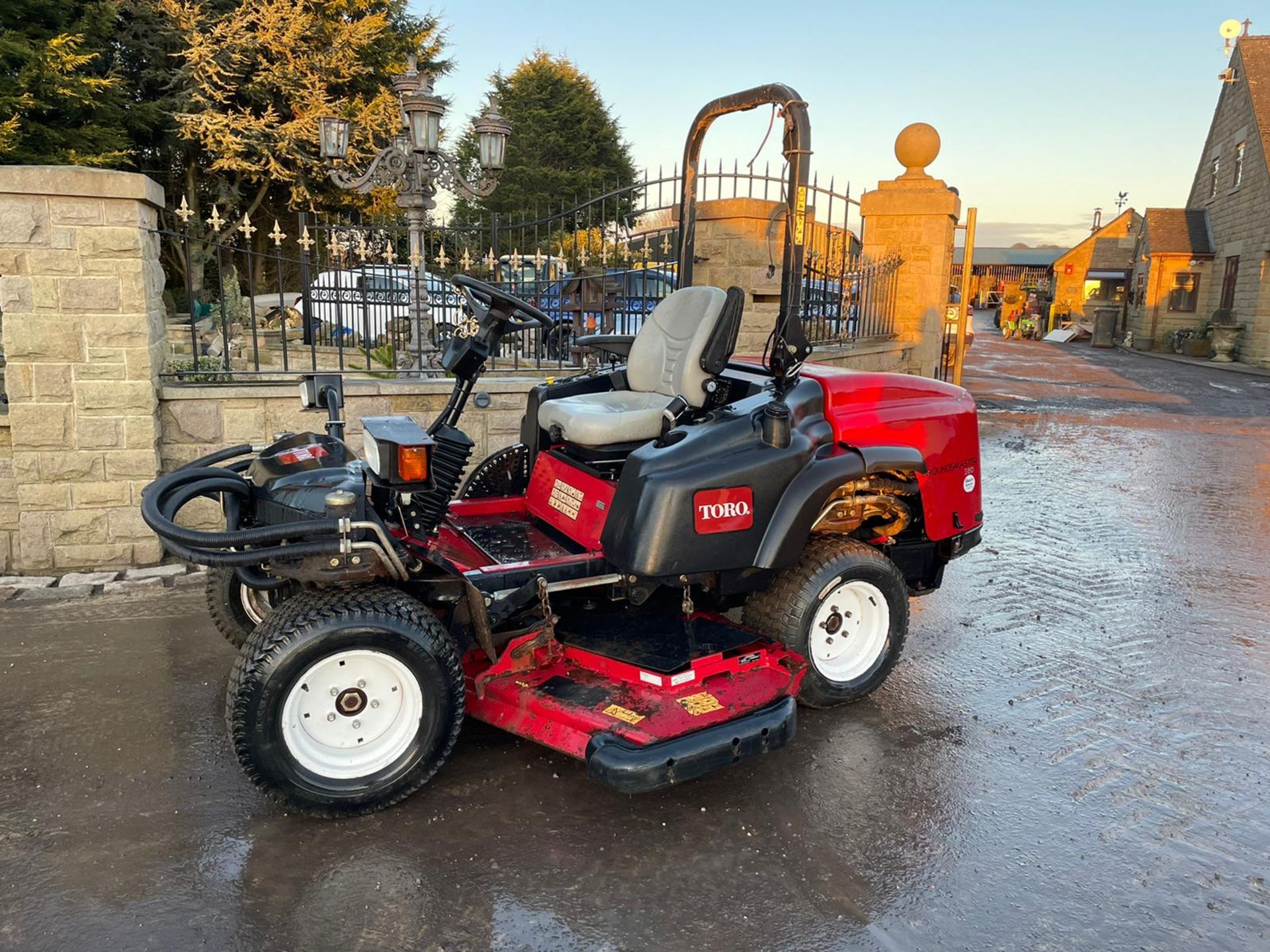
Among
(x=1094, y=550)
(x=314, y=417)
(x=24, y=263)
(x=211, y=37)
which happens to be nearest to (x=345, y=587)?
(x=314, y=417)

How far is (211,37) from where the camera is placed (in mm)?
21188

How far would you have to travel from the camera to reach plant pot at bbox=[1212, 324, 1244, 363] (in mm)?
24328

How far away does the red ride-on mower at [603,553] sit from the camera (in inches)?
113

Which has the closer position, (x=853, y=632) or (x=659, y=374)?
(x=853, y=632)

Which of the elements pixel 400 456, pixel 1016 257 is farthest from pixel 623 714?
pixel 1016 257

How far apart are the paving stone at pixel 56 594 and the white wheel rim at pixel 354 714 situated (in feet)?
9.02

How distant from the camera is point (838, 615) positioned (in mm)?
3830

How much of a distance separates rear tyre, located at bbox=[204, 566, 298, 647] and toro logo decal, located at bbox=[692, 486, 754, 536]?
185 centimetres

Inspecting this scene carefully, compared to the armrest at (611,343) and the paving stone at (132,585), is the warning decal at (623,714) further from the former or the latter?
the paving stone at (132,585)

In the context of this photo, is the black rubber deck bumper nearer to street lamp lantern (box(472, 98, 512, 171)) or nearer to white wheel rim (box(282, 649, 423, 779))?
white wheel rim (box(282, 649, 423, 779))

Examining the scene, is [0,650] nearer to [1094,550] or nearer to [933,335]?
[1094,550]

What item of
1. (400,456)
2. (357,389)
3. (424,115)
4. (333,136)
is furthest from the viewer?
(333,136)

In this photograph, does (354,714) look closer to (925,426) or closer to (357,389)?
(925,426)

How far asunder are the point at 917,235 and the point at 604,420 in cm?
814
